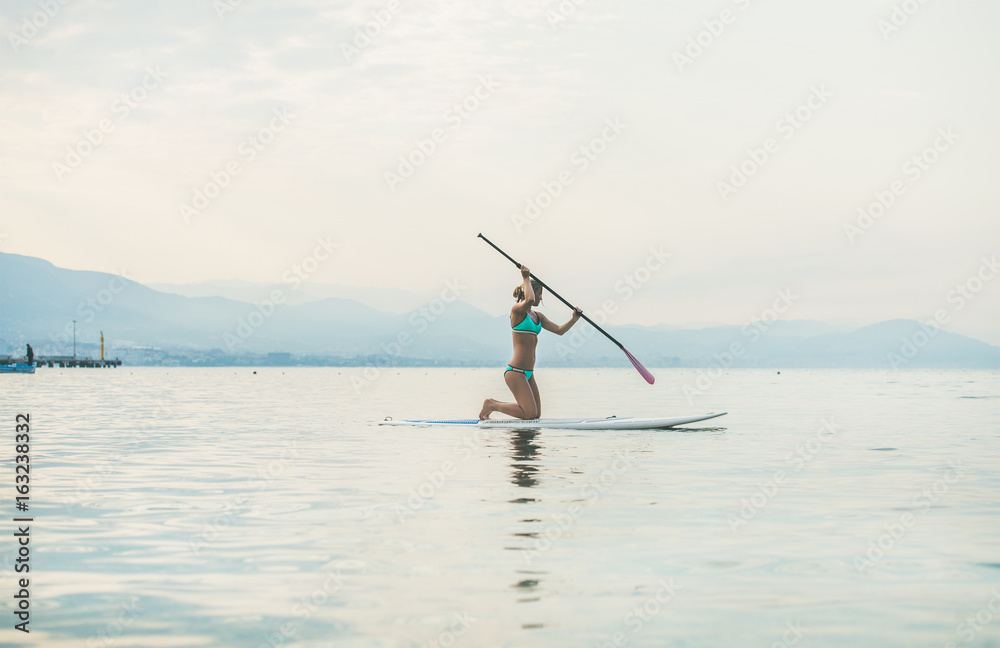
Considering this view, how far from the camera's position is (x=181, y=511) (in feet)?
31.1

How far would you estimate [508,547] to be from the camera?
7613 mm

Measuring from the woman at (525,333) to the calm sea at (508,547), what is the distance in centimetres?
299

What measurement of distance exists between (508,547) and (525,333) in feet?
35.9

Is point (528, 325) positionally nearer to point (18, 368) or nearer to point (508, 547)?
point (508, 547)

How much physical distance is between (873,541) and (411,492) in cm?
502

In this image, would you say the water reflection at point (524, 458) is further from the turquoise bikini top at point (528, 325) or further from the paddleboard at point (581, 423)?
the turquoise bikini top at point (528, 325)

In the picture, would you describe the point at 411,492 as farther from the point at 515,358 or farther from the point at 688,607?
the point at 515,358

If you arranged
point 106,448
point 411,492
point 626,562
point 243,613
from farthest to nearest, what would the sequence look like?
1. point 106,448
2. point 411,492
3. point 626,562
4. point 243,613

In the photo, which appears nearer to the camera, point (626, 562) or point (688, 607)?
point (688, 607)

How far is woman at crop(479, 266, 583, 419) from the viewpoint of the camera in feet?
59.0

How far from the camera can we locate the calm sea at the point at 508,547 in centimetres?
550

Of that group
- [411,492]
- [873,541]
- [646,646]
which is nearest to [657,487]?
[411,492]

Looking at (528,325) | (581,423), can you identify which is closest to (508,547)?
(528,325)

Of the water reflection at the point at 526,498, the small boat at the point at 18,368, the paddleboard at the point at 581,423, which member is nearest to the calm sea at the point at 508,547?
the water reflection at the point at 526,498
